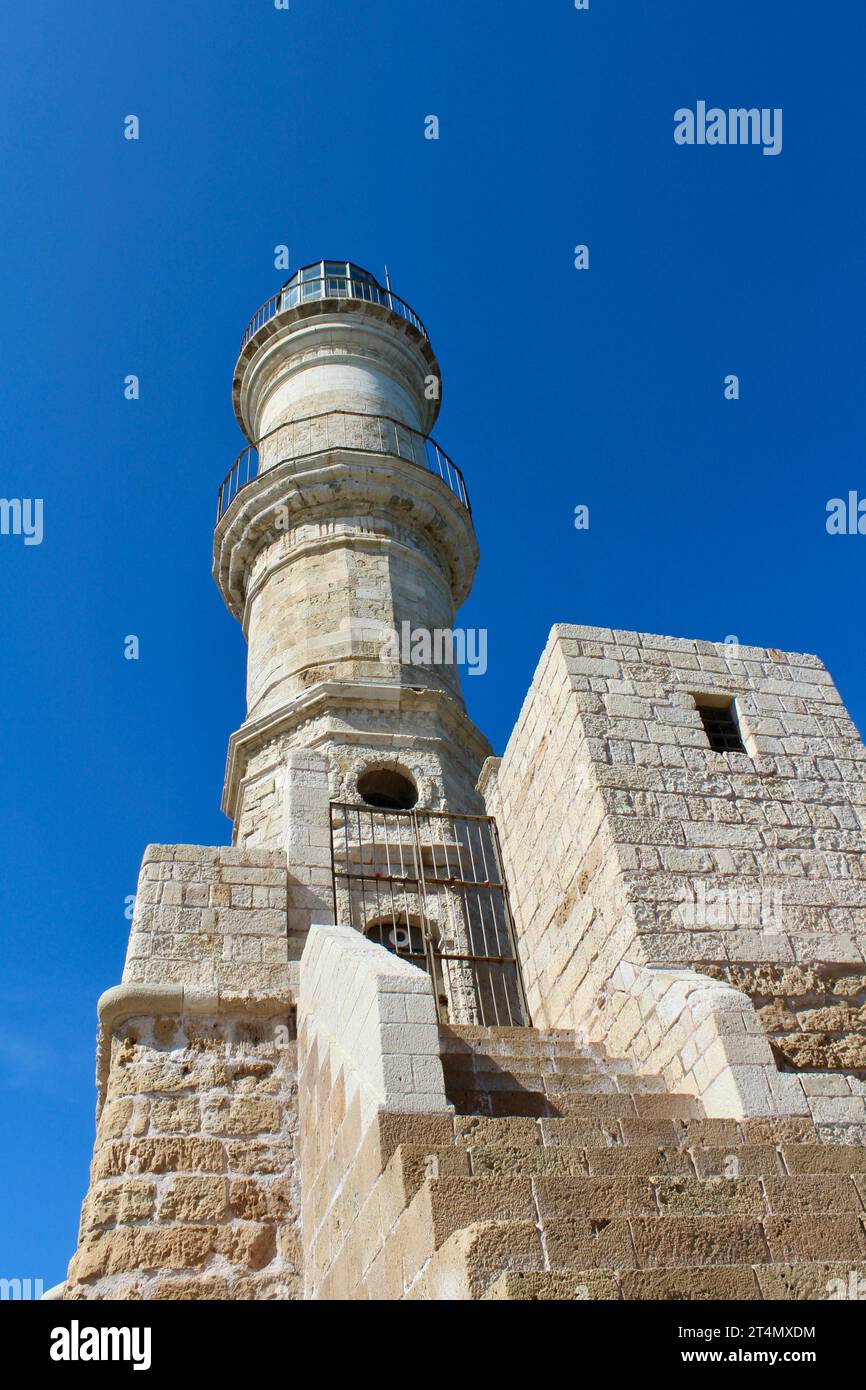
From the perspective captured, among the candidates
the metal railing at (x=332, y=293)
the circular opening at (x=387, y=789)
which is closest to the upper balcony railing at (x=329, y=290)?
the metal railing at (x=332, y=293)

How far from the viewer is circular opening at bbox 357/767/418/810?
1095 cm

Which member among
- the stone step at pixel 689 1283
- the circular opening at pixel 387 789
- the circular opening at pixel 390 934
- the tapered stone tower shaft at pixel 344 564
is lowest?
the stone step at pixel 689 1283

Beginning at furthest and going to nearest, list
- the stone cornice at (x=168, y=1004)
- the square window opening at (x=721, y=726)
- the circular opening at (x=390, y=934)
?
the circular opening at (x=390, y=934), the square window opening at (x=721, y=726), the stone cornice at (x=168, y=1004)

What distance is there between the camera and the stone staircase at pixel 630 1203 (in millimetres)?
2915

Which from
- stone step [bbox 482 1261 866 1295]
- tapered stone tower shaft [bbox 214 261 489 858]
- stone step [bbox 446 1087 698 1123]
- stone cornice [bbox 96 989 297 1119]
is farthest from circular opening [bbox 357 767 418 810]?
stone step [bbox 482 1261 866 1295]

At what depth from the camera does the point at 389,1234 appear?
3545 millimetres

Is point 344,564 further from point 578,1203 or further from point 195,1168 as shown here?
point 578,1203

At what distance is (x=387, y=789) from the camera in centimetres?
1111

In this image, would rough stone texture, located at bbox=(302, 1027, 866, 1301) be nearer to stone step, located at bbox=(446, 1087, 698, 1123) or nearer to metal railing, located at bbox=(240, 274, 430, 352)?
stone step, located at bbox=(446, 1087, 698, 1123)

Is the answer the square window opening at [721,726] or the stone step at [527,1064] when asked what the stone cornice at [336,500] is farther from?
the stone step at [527,1064]

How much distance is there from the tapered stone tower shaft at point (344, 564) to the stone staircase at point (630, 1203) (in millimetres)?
5875

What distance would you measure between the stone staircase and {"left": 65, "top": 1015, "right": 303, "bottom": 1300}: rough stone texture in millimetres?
1450
